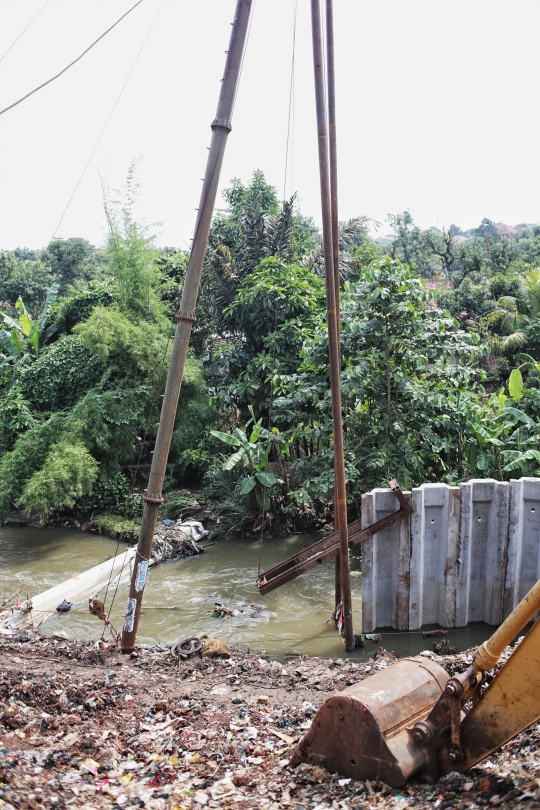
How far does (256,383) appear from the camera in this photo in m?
Answer: 15.3

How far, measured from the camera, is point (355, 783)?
3877 mm

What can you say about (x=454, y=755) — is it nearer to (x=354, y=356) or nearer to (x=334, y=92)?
(x=334, y=92)

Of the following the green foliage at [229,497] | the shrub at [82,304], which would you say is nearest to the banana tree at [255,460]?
the green foliage at [229,497]

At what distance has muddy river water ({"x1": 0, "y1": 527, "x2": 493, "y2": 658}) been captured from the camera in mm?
8906

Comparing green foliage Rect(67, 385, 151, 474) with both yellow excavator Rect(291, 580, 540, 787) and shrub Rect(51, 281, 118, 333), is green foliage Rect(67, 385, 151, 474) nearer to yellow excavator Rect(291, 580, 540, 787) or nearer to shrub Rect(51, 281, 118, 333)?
shrub Rect(51, 281, 118, 333)

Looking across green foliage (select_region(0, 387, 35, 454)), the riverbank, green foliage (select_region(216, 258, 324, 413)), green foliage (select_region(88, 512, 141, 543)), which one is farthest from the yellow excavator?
green foliage (select_region(0, 387, 35, 454))

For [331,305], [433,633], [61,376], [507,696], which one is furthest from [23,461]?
[507,696]

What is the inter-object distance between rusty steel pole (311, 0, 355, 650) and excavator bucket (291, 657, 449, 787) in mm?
3499

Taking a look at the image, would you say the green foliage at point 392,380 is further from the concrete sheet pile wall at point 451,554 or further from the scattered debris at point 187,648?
the scattered debris at point 187,648

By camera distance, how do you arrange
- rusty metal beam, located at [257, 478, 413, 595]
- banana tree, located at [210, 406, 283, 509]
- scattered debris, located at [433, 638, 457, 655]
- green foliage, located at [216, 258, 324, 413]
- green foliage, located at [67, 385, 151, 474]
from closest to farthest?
scattered debris, located at [433, 638, 457, 655] → rusty metal beam, located at [257, 478, 413, 595] → banana tree, located at [210, 406, 283, 509] → green foliage, located at [216, 258, 324, 413] → green foliage, located at [67, 385, 151, 474]

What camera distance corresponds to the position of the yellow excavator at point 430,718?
3518 millimetres

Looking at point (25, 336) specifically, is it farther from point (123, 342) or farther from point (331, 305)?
point (331, 305)

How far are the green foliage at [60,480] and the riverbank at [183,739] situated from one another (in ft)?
21.5

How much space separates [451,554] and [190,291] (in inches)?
186
